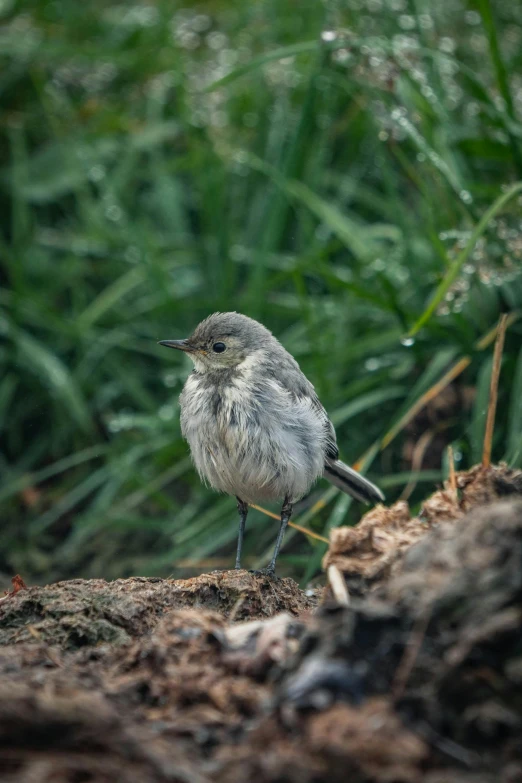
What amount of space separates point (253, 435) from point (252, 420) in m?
0.07

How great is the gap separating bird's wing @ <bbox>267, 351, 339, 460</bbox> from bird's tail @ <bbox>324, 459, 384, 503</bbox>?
6 cm

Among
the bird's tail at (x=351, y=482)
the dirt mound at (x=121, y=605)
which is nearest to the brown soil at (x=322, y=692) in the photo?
the dirt mound at (x=121, y=605)

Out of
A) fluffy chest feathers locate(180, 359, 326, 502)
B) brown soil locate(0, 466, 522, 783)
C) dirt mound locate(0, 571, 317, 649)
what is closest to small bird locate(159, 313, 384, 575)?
fluffy chest feathers locate(180, 359, 326, 502)

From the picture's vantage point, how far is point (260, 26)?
7750 millimetres

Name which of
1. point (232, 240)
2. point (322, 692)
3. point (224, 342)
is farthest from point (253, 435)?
point (232, 240)

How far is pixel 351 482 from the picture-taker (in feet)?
15.2

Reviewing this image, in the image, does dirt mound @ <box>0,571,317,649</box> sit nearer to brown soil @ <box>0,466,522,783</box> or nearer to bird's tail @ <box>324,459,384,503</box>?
brown soil @ <box>0,466,522,783</box>

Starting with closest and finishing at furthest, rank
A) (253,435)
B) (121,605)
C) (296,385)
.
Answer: (121,605) → (253,435) → (296,385)

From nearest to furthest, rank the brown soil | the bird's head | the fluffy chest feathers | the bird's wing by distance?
1. the brown soil
2. the fluffy chest feathers
3. the bird's wing
4. the bird's head

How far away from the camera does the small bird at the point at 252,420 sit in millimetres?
4059

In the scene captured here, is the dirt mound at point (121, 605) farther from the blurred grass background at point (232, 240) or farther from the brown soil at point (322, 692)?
the blurred grass background at point (232, 240)

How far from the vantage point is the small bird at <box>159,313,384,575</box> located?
4.06 meters

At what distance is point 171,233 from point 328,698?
19.1ft

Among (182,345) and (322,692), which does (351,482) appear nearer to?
(182,345)
